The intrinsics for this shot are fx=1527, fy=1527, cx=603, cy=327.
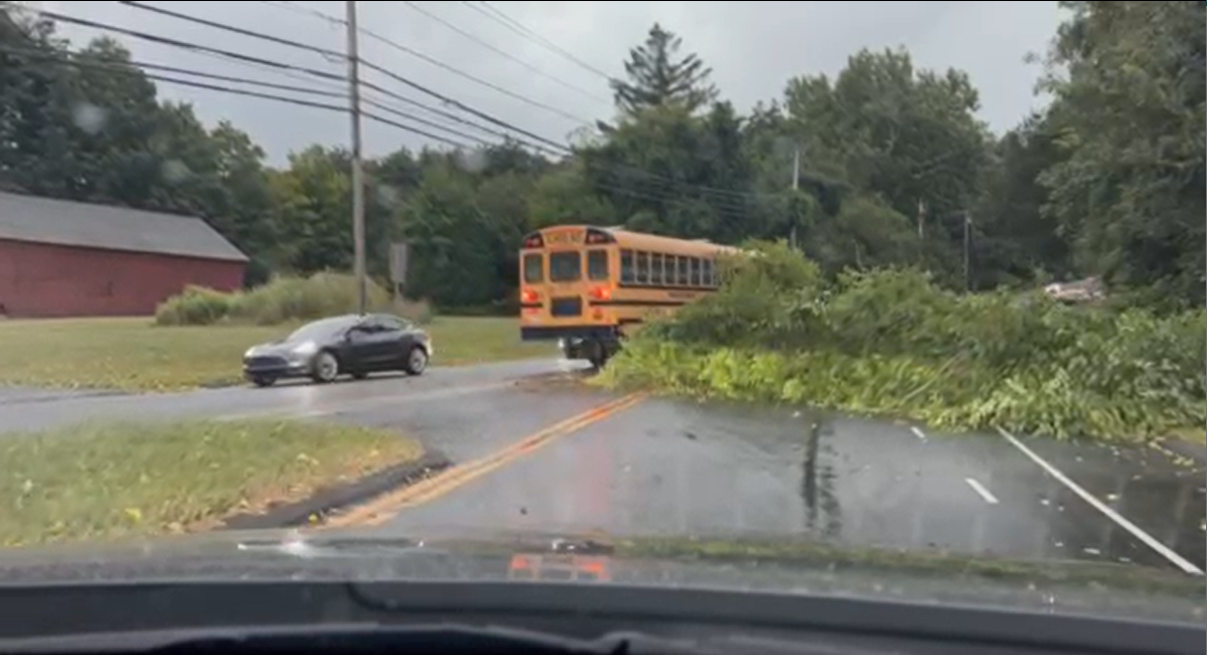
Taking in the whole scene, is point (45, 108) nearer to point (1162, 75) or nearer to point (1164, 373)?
point (1162, 75)

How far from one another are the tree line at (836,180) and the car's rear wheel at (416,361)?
20.7 inches

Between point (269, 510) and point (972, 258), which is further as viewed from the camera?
point (972, 258)

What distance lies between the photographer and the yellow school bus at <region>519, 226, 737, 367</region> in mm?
12766

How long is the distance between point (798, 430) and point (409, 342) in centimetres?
673

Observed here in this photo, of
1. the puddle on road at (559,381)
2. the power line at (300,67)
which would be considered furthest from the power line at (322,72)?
the puddle on road at (559,381)

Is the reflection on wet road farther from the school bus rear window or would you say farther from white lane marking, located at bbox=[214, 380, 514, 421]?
the school bus rear window

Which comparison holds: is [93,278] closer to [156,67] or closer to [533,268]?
[156,67]

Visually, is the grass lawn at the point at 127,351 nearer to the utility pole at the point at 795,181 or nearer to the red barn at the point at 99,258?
the red barn at the point at 99,258

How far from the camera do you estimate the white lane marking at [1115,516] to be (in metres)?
9.77

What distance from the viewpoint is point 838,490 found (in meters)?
12.7

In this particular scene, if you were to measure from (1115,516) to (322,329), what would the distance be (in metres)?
6.26

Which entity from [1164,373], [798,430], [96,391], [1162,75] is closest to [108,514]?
[96,391]

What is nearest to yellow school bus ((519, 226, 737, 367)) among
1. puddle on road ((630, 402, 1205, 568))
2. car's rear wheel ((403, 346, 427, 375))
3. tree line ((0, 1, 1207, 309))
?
tree line ((0, 1, 1207, 309))

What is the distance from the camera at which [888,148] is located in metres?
10.9
